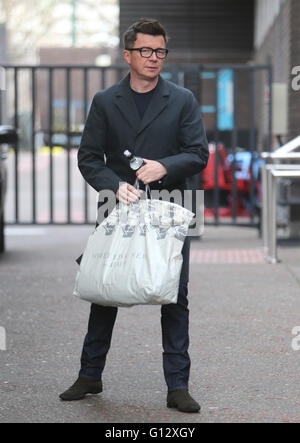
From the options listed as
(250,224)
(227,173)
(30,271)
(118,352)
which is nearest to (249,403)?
(118,352)

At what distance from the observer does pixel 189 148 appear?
510 cm

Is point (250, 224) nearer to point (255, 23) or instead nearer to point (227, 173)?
point (227, 173)

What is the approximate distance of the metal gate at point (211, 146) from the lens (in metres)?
13.0

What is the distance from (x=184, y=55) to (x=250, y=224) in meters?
11.1

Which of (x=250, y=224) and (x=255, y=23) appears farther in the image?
(x=255, y=23)

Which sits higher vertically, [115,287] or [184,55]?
[184,55]

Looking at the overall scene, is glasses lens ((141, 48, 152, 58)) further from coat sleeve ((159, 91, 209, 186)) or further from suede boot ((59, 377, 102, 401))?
suede boot ((59, 377, 102, 401))

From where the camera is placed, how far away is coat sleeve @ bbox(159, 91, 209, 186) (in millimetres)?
4996

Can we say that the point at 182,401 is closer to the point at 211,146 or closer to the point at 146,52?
the point at 146,52

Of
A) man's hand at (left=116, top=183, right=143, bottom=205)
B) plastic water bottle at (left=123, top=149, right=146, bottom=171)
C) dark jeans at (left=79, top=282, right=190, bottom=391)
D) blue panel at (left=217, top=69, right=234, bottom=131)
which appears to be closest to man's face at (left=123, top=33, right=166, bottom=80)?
plastic water bottle at (left=123, top=149, right=146, bottom=171)

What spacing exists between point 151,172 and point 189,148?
29 centimetres

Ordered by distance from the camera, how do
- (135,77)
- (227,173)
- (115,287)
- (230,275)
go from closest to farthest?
(115,287) → (135,77) → (230,275) → (227,173)

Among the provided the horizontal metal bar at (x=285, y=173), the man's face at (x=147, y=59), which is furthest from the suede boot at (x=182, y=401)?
the horizontal metal bar at (x=285, y=173)

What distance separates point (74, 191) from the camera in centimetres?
2273
